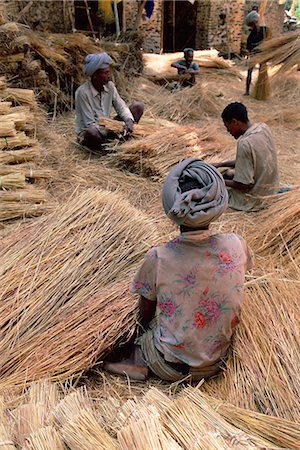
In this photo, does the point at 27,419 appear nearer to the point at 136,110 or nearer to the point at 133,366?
the point at 133,366

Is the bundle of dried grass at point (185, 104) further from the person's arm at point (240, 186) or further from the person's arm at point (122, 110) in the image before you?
the person's arm at point (240, 186)

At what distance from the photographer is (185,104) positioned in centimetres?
643

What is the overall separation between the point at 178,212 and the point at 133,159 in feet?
8.75

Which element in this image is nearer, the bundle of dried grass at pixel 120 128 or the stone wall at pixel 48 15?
the bundle of dried grass at pixel 120 128

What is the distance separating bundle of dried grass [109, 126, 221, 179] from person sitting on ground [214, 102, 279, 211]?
73 centimetres

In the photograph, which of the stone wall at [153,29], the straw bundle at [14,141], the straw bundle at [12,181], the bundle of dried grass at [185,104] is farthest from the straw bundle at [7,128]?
the stone wall at [153,29]

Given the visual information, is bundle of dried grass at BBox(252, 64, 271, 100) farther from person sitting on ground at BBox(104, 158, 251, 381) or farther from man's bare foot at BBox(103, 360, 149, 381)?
man's bare foot at BBox(103, 360, 149, 381)

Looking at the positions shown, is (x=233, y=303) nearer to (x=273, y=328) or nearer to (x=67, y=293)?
(x=273, y=328)

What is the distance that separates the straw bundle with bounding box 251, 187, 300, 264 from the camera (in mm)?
2762

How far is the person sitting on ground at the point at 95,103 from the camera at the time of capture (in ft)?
14.6

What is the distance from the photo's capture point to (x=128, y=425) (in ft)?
4.46

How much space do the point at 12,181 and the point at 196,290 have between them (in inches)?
73.8

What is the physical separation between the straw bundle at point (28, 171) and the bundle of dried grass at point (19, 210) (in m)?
0.32

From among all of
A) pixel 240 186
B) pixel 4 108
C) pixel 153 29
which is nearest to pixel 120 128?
pixel 4 108
